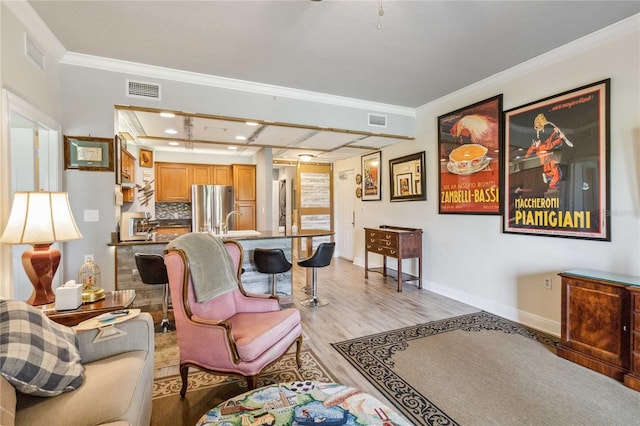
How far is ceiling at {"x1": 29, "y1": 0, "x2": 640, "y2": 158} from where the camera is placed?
2.26 meters

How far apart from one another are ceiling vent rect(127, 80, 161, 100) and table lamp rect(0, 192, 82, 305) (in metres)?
1.69

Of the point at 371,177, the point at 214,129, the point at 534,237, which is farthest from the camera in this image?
the point at 371,177

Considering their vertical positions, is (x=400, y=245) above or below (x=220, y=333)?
above

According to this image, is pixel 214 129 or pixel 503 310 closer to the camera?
pixel 503 310

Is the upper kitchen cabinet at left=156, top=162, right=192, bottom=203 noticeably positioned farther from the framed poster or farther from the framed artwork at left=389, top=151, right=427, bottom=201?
the framed poster

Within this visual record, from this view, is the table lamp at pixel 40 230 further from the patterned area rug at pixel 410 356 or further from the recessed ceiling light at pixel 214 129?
the recessed ceiling light at pixel 214 129

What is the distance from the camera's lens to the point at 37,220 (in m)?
1.84

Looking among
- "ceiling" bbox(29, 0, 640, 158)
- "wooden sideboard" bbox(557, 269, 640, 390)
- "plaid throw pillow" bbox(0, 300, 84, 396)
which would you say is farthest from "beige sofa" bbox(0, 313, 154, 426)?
"wooden sideboard" bbox(557, 269, 640, 390)

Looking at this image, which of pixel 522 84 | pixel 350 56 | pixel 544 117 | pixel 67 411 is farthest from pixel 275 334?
pixel 522 84

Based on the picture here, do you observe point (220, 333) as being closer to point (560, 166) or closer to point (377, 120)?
point (560, 166)

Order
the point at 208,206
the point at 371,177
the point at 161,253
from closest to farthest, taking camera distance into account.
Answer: the point at 161,253 < the point at 371,177 < the point at 208,206

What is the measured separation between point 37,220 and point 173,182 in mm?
4838

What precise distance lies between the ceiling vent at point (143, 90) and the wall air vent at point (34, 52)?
26.9 inches

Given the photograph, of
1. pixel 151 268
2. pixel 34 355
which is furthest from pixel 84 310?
pixel 151 268
